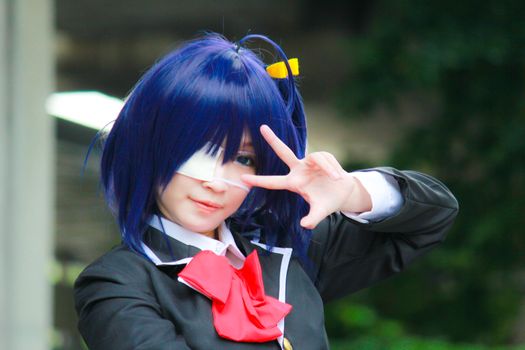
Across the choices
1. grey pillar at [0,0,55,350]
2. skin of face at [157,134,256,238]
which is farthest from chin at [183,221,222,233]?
grey pillar at [0,0,55,350]

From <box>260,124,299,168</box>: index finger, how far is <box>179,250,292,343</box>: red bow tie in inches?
6.4

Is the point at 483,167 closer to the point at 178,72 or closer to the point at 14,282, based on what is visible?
the point at 14,282

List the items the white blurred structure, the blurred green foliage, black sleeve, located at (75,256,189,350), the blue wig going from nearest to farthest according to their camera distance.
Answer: black sleeve, located at (75,256,189,350) < the blue wig < the blurred green foliage < the white blurred structure

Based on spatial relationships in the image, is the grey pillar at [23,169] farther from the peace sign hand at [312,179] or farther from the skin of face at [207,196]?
the peace sign hand at [312,179]

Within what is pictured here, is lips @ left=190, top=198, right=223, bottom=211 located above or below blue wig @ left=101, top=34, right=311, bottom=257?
below

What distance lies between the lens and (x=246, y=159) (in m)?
1.41

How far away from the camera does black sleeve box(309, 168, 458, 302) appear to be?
5.02ft

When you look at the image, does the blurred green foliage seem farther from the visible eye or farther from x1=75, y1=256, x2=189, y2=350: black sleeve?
x1=75, y1=256, x2=189, y2=350: black sleeve

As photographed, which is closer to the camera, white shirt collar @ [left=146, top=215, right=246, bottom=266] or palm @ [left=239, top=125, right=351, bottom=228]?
palm @ [left=239, top=125, right=351, bottom=228]

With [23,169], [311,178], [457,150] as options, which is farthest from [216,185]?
[457,150]

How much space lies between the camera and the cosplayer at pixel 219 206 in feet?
4.30

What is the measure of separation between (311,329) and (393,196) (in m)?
0.25

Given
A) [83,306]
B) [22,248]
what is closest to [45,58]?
[22,248]

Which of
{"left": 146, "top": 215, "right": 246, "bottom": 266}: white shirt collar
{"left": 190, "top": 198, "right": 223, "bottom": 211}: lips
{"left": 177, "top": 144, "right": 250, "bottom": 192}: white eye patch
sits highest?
{"left": 177, "top": 144, "right": 250, "bottom": 192}: white eye patch
